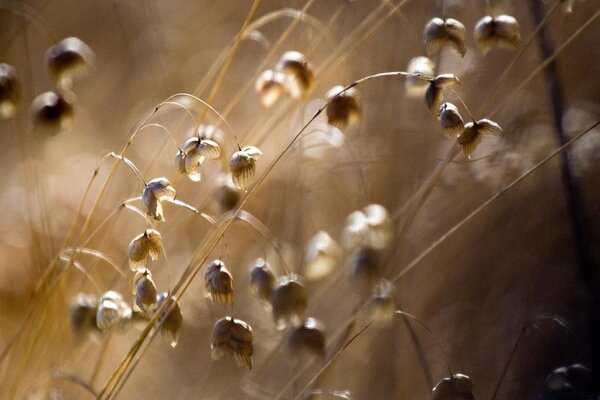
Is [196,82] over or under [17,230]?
over

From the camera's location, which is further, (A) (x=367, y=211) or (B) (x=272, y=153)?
(B) (x=272, y=153)

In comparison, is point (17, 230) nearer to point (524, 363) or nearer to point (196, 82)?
point (196, 82)

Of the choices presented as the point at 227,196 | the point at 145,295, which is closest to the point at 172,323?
the point at 145,295

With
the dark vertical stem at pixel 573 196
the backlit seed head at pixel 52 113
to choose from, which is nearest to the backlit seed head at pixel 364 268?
the backlit seed head at pixel 52 113

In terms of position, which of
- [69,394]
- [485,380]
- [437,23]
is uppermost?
[437,23]

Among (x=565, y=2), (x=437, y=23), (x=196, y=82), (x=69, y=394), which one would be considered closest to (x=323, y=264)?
(x=437, y=23)

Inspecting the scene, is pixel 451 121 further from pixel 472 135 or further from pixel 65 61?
pixel 65 61

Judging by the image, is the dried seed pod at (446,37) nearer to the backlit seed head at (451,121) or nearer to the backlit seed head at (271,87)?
the backlit seed head at (451,121)
